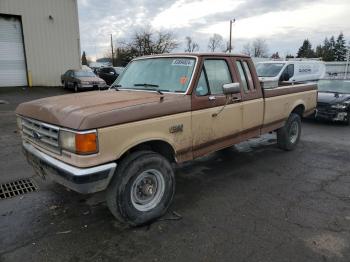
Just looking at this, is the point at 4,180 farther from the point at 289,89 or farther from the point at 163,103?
the point at 289,89

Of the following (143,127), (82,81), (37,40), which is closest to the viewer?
(143,127)

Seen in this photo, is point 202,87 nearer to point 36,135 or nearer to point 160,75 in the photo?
point 160,75

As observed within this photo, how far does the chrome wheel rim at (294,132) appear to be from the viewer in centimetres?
693

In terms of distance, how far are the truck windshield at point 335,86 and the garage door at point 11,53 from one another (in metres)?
18.3

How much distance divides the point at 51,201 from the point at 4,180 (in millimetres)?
1308

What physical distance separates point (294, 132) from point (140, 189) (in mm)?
4695

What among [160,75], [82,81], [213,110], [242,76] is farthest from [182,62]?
[82,81]

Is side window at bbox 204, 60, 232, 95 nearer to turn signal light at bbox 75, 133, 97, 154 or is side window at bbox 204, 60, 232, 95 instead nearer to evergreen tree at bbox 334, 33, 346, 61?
turn signal light at bbox 75, 133, 97, 154

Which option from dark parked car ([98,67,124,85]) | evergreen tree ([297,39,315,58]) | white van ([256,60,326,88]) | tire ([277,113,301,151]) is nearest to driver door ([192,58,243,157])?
tire ([277,113,301,151])

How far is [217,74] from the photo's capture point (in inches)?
187

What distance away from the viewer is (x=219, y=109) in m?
4.58

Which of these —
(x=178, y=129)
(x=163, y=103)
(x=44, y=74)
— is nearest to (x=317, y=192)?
(x=178, y=129)

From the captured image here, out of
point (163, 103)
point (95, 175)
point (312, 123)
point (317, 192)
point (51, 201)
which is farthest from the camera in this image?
point (312, 123)

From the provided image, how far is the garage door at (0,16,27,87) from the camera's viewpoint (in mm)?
19391
